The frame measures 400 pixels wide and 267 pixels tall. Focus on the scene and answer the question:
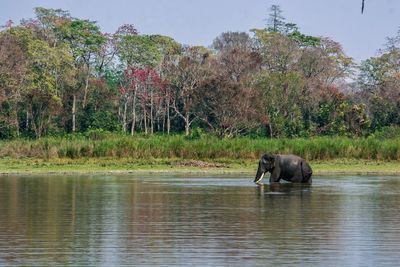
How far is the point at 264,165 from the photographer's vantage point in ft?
115

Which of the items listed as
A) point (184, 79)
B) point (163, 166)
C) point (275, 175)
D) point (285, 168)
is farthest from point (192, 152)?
point (184, 79)

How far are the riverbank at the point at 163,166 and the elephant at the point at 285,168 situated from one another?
209 inches

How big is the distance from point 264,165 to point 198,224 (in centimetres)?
1522

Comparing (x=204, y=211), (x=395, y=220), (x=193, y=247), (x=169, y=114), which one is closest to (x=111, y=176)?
(x=204, y=211)

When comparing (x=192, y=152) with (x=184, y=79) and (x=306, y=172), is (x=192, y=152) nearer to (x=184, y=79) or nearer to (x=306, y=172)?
(x=306, y=172)

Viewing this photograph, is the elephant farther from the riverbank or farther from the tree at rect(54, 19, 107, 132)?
the tree at rect(54, 19, 107, 132)

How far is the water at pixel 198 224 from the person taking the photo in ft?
50.8

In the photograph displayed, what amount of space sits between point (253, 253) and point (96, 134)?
43.2 meters

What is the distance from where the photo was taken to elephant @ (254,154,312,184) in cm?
3506

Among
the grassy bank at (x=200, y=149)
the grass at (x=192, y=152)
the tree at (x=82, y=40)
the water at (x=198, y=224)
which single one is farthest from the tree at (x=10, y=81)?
the water at (x=198, y=224)

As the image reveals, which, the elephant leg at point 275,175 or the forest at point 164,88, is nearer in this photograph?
the elephant leg at point 275,175

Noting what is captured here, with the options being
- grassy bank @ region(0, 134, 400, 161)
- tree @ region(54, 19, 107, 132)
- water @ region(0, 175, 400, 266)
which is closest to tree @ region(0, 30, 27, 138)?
tree @ region(54, 19, 107, 132)

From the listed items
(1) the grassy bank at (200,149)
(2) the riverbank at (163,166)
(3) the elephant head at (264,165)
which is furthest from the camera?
(1) the grassy bank at (200,149)

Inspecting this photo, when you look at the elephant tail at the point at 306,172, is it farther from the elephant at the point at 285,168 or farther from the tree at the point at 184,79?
the tree at the point at 184,79
